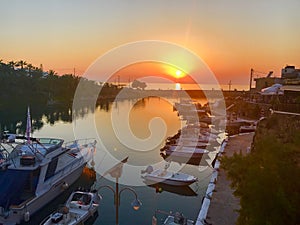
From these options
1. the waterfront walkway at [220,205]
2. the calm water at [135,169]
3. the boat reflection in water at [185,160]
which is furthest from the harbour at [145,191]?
the waterfront walkway at [220,205]

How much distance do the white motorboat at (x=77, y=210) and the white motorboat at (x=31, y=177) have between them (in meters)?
1.51

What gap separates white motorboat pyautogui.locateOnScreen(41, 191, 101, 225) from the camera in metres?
15.2

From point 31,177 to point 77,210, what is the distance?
121 inches

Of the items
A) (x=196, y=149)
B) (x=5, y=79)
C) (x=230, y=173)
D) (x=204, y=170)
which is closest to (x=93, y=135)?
(x=196, y=149)

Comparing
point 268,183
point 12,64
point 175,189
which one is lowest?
point 175,189

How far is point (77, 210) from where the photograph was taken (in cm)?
1661

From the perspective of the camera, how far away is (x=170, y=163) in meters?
29.5

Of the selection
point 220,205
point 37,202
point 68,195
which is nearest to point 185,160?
point 68,195

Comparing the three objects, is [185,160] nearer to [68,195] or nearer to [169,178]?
[169,178]

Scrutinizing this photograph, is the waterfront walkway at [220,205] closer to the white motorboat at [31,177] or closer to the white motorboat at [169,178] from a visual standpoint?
the white motorboat at [169,178]

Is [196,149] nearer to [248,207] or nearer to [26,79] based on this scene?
[248,207]

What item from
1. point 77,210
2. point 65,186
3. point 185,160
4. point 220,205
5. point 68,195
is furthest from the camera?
point 185,160

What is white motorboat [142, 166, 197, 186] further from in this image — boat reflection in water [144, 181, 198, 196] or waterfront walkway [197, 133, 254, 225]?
waterfront walkway [197, 133, 254, 225]

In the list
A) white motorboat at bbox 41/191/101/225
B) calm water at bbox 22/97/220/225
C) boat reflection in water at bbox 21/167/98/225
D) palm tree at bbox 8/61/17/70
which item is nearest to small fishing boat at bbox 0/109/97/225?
boat reflection in water at bbox 21/167/98/225
